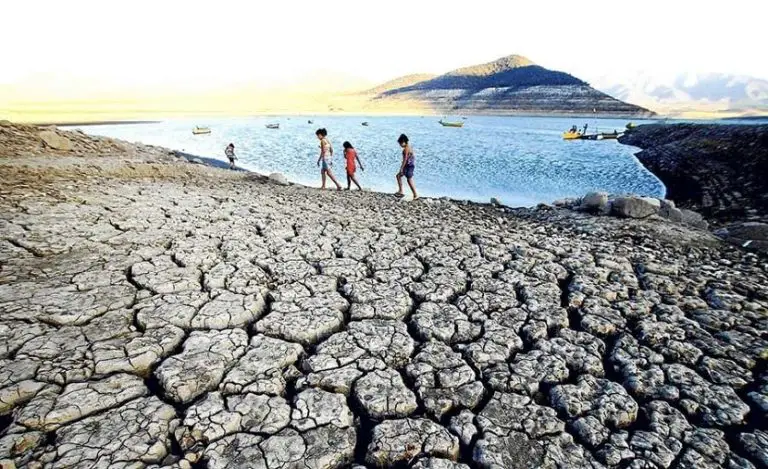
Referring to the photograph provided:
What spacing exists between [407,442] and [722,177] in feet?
53.6

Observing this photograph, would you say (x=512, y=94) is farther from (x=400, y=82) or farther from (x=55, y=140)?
(x=55, y=140)

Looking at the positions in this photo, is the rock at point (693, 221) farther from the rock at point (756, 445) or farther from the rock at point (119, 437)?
the rock at point (119, 437)

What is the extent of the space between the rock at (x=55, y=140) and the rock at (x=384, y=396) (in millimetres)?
11662

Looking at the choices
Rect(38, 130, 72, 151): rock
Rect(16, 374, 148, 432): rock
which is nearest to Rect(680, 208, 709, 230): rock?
Rect(16, 374, 148, 432): rock

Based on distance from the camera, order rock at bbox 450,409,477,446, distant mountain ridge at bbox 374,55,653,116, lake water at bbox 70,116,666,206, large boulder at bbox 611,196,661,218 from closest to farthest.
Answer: rock at bbox 450,409,477,446
large boulder at bbox 611,196,661,218
lake water at bbox 70,116,666,206
distant mountain ridge at bbox 374,55,653,116

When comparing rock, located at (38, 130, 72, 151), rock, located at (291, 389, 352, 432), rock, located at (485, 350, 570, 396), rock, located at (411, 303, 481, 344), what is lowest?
rock, located at (485, 350, 570, 396)

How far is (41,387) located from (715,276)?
6.06 metres

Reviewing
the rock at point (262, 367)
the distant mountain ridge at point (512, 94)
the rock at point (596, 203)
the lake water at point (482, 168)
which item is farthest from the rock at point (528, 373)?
the distant mountain ridge at point (512, 94)

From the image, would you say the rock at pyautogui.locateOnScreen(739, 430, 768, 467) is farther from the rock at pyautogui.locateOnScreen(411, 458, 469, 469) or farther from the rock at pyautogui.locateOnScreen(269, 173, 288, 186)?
the rock at pyautogui.locateOnScreen(269, 173, 288, 186)

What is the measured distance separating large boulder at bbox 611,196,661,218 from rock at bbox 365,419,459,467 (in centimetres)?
643

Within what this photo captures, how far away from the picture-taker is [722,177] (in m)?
13.2

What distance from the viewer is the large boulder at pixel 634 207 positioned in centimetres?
692

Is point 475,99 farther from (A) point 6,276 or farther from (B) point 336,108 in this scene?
(A) point 6,276

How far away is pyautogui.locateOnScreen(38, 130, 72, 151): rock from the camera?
10.0m
